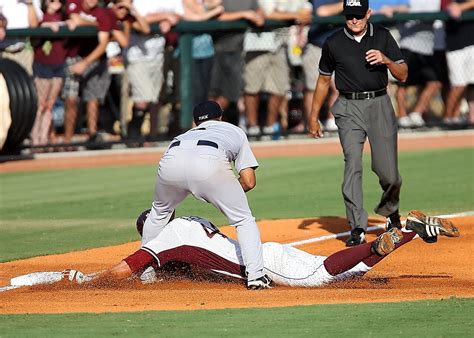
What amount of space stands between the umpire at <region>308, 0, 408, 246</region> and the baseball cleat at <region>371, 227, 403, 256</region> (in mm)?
2410

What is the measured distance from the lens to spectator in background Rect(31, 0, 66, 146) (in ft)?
60.7

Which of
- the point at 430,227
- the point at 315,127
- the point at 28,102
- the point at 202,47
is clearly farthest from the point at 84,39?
the point at 430,227

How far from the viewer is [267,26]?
19.4 m

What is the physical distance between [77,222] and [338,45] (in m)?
3.62

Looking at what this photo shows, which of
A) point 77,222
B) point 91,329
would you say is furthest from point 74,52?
point 91,329

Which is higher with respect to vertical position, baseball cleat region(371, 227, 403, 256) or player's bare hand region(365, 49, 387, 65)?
player's bare hand region(365, 49, 387, 65)

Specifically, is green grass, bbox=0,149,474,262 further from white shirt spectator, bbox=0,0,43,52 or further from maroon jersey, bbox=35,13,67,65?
white shirt spectator, bbox=0,0,43,52

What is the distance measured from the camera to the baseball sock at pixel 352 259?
338 inches

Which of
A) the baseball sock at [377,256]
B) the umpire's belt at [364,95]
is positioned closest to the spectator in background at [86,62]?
the umpire's belt at [364,95]

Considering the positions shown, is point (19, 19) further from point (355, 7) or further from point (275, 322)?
point (275, 322)

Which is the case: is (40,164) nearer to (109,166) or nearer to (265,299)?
(109,166)

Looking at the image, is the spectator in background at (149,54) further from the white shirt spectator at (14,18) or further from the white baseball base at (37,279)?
the white baseball base at (37,279)

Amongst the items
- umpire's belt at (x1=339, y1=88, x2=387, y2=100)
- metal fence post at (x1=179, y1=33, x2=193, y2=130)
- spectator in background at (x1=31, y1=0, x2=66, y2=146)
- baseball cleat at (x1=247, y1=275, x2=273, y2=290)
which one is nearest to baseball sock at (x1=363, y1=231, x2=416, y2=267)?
baseball cleat at (x1=247, y1=275, x2=273, y2=290)

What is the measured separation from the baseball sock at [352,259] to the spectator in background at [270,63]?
1076 centimetres
